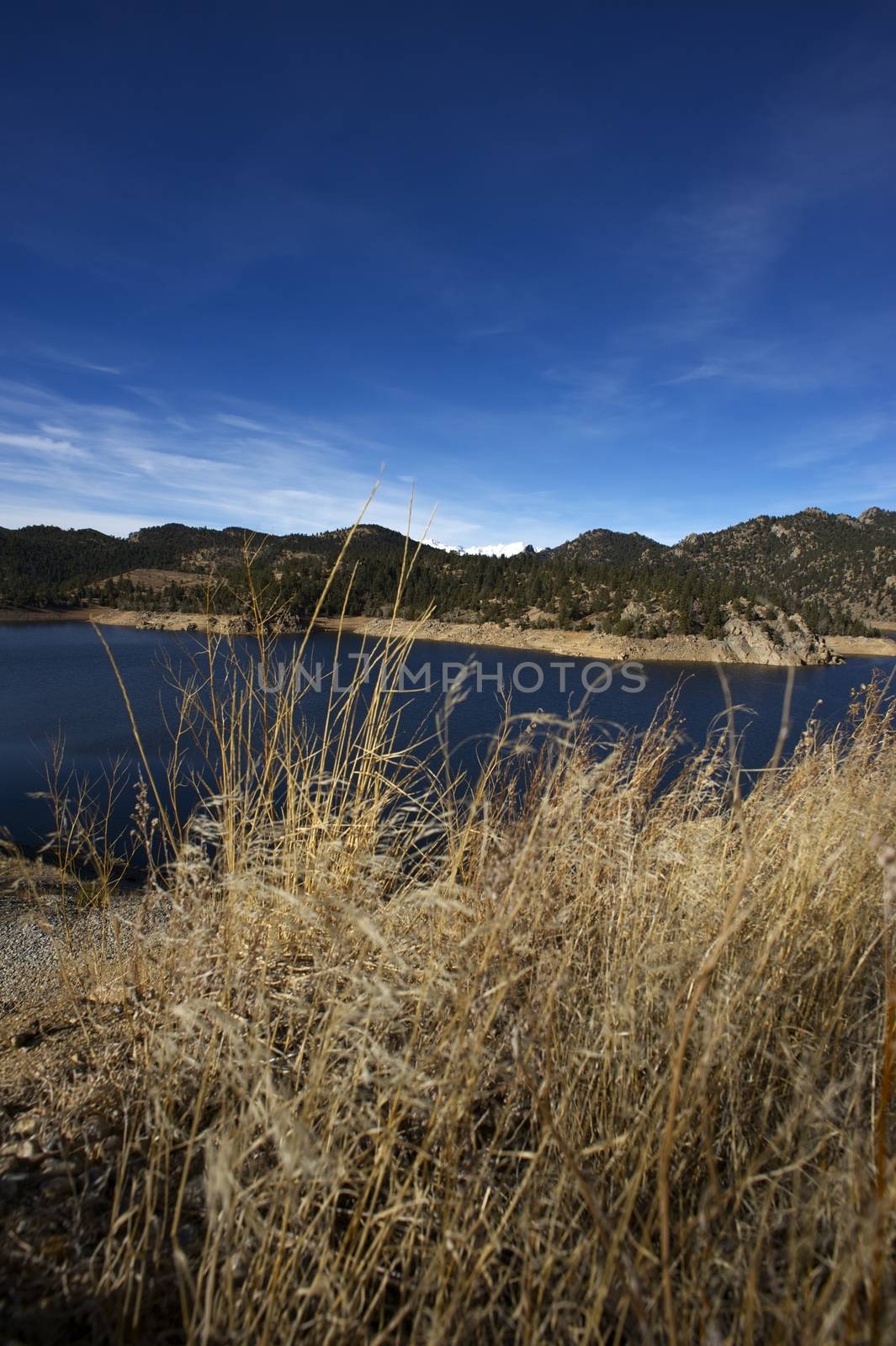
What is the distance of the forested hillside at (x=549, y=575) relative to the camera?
58781 mm

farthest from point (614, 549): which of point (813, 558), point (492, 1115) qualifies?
point (492, 1115)

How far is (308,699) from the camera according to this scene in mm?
24188

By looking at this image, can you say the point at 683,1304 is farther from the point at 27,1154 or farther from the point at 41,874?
the point at 41,874

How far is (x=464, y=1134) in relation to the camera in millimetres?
1215

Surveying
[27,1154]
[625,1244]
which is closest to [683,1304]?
[625,1244]

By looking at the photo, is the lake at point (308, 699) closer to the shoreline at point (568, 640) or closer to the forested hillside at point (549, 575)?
the shoreline at point (568, 640)

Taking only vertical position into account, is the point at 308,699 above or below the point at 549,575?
below

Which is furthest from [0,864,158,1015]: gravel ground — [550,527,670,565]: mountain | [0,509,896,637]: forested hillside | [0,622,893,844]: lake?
[550,527,670,565]: mountain

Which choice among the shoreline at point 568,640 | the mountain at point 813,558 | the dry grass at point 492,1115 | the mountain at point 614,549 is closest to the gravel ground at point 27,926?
the dry grass at point 492,1115

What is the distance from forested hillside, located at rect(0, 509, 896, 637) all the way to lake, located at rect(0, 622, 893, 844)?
6794 mm

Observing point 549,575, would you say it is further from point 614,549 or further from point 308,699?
point 614,549

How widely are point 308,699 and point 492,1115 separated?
23.5 metres

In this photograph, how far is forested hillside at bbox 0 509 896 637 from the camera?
58.8 metres

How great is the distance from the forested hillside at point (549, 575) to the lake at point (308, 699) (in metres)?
6.79
